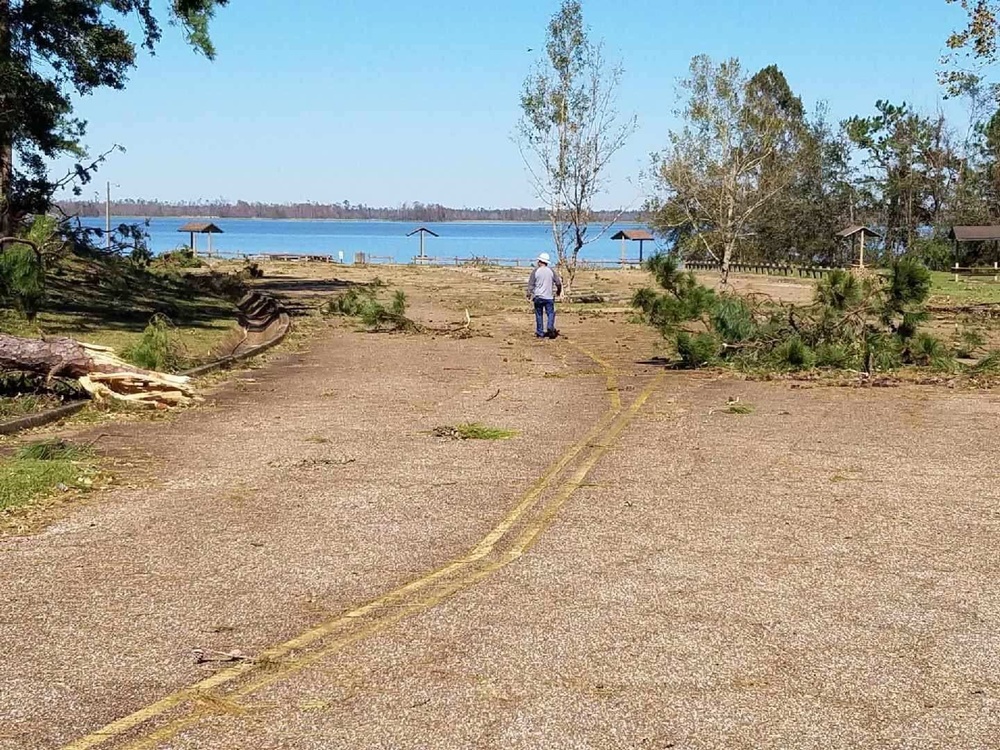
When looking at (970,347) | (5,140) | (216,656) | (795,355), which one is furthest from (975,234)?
(216,656)

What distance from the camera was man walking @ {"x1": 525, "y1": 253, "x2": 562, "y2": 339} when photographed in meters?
23.9

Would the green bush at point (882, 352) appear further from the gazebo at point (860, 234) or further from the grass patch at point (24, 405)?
the gazebo at point (860, 234)

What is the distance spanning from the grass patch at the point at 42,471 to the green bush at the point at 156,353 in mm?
5393

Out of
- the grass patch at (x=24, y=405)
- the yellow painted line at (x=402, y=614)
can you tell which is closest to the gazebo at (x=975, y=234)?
the grass patch at (x=24, y=405)

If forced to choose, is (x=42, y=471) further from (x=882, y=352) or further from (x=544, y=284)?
(x=544, y=284)

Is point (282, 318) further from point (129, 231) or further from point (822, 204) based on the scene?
point (822, 204)

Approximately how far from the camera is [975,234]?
263 ft

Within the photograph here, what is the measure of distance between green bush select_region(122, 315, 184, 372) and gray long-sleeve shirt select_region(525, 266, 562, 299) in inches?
326

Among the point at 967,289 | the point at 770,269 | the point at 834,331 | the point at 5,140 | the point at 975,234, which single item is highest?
the point at 5,140

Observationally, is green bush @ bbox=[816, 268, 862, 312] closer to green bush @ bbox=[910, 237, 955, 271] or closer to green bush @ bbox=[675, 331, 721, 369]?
green bush @ bbox=[675, 331, 721, 369]

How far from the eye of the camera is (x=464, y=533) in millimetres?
7684

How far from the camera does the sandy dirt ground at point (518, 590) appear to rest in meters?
4.77

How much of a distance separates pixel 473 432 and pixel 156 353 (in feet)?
20.2

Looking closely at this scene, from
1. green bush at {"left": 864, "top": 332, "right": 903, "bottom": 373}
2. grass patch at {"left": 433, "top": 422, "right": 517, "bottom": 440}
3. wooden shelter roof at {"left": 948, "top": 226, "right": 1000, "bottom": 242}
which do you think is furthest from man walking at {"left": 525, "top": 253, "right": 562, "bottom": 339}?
wooden shelter roof at {"left": 948, "top": 226, "right": 1000, "bottom": 242}
